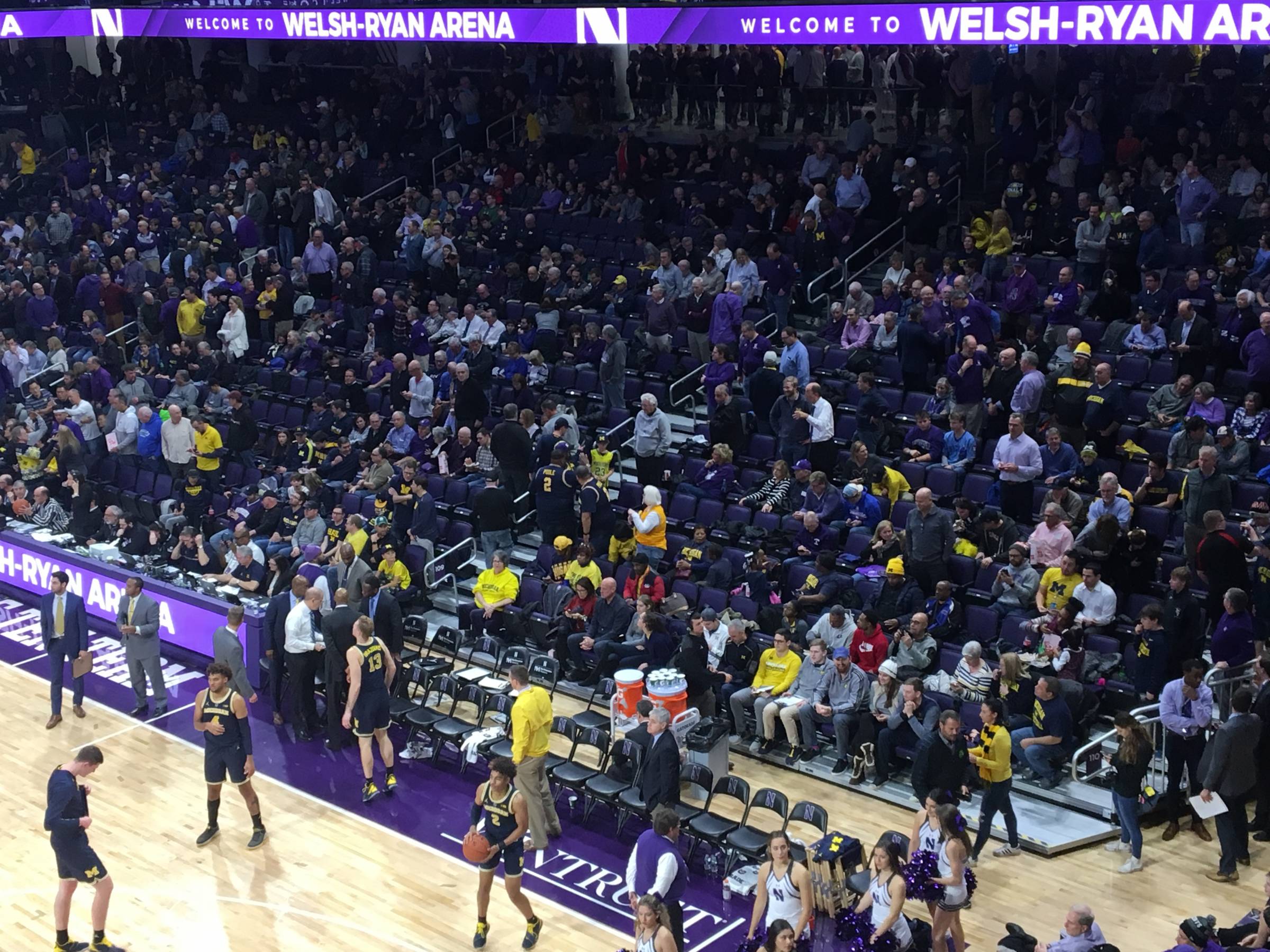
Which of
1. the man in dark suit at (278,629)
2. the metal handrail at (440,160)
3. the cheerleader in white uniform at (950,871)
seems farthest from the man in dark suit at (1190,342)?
the metal handrail at (440,160)

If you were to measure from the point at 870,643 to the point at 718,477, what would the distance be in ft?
11.7

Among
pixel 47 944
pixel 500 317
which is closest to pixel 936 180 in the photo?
pixel 500 317

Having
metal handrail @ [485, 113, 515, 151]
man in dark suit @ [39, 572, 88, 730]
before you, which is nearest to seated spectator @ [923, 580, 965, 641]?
man in dark suit @ [39, 572, 88, 730]

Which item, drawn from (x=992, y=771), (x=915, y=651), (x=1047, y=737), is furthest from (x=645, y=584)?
(x=992, y=771)

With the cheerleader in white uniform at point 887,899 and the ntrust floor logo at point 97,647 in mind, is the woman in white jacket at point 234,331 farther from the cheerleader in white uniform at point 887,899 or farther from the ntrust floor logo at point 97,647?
the cheerleader in white uniform at point 887,899

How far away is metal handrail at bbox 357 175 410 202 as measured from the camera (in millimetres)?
25641

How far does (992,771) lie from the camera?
11500 millimetres

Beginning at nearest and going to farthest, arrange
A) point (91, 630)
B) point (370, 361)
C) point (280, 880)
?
point (280, 880)
point (91, 630)
point (370, 361)

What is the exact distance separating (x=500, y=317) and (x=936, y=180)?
6.00m

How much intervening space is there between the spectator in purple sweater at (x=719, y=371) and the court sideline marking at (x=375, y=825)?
625cm

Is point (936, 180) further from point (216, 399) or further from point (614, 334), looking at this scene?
point (216, 399)

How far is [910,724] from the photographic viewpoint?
12.7 metres

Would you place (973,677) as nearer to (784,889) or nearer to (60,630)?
(784,889)

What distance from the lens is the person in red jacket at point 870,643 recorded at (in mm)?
13375
